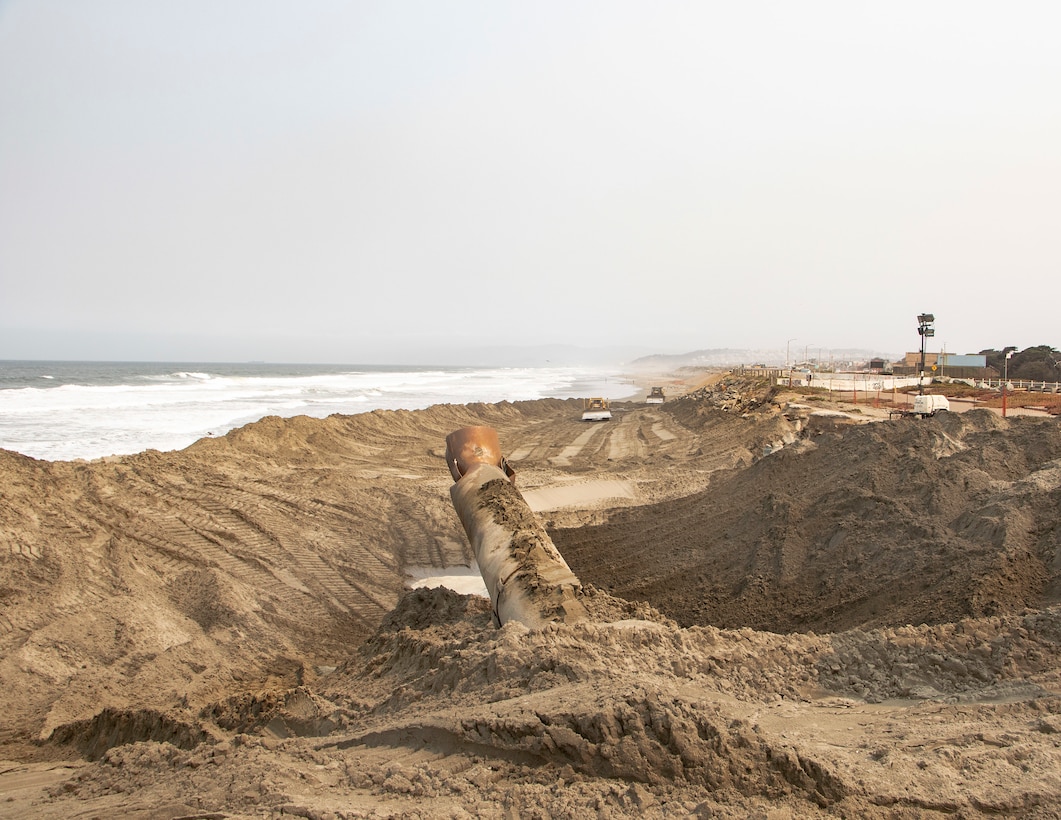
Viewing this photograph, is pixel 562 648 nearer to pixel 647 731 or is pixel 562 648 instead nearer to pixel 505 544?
pixel 647 731

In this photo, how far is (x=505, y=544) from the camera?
21.2 ft

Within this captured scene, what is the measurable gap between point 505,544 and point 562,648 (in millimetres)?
2275

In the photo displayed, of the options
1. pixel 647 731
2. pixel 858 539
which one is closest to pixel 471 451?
pixel 858 539

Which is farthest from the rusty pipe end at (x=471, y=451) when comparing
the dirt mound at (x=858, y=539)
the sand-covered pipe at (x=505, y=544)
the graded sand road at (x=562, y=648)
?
the dirt mound at (x=858, y=539)

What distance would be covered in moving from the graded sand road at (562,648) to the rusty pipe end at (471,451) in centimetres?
169

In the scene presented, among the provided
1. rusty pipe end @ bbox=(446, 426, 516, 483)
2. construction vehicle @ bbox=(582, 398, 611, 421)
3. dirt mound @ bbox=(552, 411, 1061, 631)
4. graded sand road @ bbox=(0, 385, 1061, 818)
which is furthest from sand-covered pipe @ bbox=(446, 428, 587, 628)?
construction vehicle @ bbox=(582, 398, 611, 421)

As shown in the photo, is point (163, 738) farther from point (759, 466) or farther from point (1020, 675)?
point (759, 466)

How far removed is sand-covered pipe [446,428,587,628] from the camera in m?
5.44

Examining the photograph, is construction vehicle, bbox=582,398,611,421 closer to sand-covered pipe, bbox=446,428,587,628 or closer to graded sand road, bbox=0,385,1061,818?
graded sand road, bbox=0,385,1061,818

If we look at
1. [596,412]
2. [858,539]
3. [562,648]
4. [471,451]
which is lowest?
[596,412]

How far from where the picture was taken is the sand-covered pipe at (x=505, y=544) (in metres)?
5.44

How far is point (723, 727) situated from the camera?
318cm

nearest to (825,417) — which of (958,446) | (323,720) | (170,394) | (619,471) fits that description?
(619,471)

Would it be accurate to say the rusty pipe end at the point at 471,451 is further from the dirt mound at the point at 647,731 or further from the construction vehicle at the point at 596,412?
the construction vehicle at the point at 596,412
